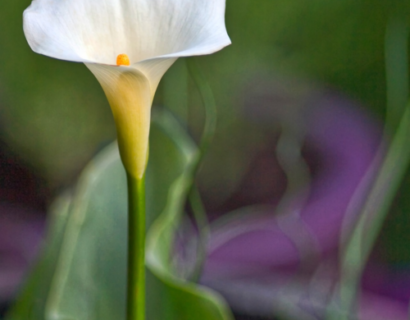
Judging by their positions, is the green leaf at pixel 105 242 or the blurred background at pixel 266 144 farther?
the blurred background at pixel 266 144

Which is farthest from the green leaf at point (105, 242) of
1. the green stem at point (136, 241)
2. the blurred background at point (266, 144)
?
the blurred background at point (266, 144)

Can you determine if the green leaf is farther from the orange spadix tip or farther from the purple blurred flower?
the purple blurred flower

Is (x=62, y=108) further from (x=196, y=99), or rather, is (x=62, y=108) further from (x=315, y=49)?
(x=315, y=49)

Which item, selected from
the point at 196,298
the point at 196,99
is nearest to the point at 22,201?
the point at 196,99

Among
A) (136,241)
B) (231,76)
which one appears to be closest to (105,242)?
(136,241)

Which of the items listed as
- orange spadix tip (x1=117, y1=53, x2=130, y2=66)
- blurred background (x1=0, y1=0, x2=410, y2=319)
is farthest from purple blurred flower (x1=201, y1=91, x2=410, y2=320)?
orange spadix tip (x1=117, y1=53, x2=130, y2=66)

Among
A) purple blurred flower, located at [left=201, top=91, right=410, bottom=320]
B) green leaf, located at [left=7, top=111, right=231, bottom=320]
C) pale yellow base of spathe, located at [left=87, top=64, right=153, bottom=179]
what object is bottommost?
purple blurred flower, located at [left=201, top=91, right=410, bottom=320]

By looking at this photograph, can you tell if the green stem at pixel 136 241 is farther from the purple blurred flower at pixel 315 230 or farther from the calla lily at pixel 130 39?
the purple blurred flower at pixel 315 230
